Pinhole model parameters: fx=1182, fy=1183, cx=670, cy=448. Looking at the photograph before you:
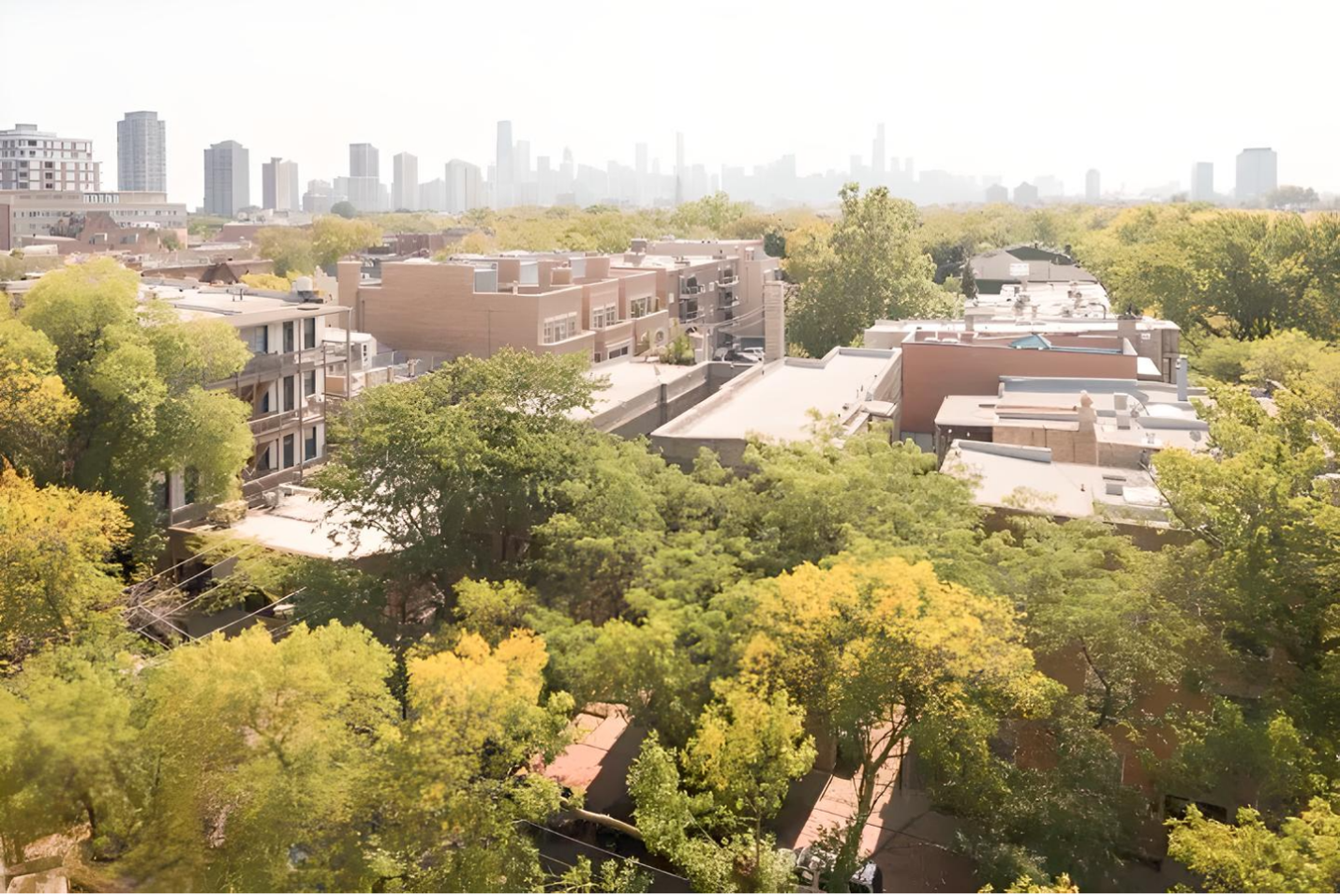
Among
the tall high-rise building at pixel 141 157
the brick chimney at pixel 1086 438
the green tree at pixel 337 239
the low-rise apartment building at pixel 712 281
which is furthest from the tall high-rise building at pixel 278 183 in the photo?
the brick chimney at pixel 1086 438

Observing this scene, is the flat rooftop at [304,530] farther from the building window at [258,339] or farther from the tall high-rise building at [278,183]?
the tall high-rise building at [278,183]

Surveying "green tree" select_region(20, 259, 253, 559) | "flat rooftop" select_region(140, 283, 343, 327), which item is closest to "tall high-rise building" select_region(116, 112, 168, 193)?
"flat rooftop" select_region(140, 283, 343, 327)

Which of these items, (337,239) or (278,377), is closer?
(278,377)

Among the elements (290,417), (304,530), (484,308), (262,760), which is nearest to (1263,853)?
(262,760)

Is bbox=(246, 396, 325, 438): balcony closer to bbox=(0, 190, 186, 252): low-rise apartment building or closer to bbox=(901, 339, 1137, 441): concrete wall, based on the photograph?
bbox=(901, 339, 1137, 441): concrete wall

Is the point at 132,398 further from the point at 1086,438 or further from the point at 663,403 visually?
the point at 1086,438

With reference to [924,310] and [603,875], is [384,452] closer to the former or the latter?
[603,875]

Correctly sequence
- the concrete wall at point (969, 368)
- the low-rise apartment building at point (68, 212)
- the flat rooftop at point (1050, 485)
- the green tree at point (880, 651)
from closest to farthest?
1. the green tree at point (880, 651)
2. the flat rooftop at point (1050, 485)
3. the concrete wall at point (969, 368)
4. the low-rise apartment building at point (68, 212)
